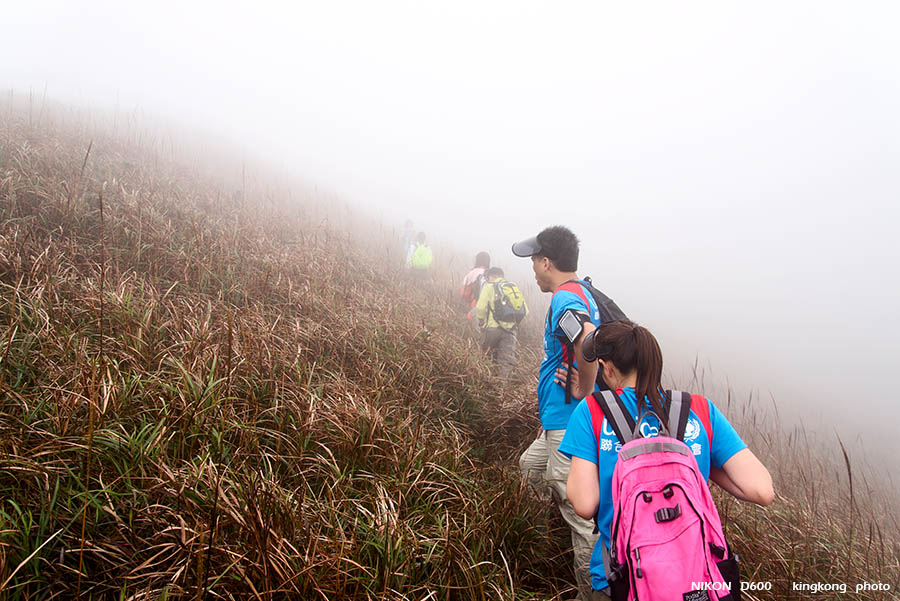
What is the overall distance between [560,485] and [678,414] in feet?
3.92

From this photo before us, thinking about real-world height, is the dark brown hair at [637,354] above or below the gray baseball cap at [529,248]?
below

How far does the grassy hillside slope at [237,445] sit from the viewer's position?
60.6 inches

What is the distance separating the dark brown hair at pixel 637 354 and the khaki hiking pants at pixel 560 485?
0.86 meters

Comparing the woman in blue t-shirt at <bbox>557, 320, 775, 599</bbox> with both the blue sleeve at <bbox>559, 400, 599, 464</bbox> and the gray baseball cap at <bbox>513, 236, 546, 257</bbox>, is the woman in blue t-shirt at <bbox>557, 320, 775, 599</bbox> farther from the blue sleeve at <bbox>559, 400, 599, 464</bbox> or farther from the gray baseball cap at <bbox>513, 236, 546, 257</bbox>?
the gray baseball cap at <bbox>513, 236, 546, 257</bbox>

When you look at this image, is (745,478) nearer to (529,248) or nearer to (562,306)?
(562,306)

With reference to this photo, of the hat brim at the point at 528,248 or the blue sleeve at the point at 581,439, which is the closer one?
the blue sleeve at the point at 581,439

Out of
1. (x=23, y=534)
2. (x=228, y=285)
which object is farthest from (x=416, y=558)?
(x=228, y=285)

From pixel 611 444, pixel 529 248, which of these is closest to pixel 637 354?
pixel 611 444

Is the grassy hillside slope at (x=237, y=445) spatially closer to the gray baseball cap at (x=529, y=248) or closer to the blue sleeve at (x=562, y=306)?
the blue sleeve at (x=562, y=306)

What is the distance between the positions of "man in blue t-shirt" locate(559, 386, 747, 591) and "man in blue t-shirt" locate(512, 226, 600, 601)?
546 mm

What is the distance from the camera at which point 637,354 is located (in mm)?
1838

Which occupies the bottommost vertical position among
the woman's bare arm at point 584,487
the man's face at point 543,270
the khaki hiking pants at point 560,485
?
the khaki hiking pants at point 560,485

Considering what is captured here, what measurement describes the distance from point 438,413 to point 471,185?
68393 millimetres

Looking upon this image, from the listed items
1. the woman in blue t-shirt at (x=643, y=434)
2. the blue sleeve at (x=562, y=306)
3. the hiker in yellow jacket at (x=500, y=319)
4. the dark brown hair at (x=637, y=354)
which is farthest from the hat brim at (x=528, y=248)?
the hiker in yellow jacket at (x=500, y=319)
